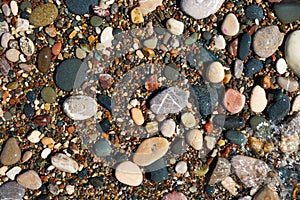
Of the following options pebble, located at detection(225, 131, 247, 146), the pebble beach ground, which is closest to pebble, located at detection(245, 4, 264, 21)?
the pebble beach ground

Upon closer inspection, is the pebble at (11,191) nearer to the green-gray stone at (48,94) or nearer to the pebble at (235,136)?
the green-gray stone at (48,94)

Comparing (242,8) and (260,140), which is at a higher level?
(242,8)

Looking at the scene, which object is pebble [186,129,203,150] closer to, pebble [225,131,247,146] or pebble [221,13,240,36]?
pebble [225,131,247,146]

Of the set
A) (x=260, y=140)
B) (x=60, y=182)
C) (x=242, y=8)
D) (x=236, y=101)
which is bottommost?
(x=60, y=182)

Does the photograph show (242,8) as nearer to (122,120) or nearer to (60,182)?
(122,120)

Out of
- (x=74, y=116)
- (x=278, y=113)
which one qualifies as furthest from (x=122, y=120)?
(x=278, y=113)

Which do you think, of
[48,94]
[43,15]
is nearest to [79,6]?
[43,15]
